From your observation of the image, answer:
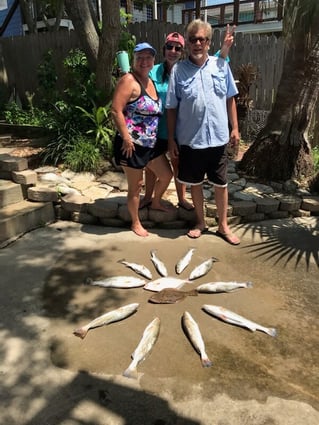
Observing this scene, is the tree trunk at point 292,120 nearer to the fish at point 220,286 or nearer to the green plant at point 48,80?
the fish at point 220,286

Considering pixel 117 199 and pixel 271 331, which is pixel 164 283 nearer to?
pixel 271 331

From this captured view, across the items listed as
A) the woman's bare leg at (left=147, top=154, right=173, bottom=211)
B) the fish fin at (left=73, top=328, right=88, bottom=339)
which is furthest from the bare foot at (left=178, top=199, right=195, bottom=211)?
the fish fin at (left=73, top=328, right=88, bottom=339)

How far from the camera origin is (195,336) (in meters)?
2.55

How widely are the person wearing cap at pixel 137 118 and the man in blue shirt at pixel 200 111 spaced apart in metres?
0.18

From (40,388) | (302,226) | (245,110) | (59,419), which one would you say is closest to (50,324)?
(40,388)

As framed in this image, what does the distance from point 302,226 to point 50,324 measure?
302cm

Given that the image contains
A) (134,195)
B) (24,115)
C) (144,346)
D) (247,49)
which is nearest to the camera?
(144,346)

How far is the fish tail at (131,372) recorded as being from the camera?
7.38 feet

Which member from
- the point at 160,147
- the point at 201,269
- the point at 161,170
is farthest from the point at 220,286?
the point at 160,147

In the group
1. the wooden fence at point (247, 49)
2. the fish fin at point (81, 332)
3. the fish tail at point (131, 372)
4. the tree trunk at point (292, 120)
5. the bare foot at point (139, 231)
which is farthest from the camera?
the wooden fence at point (247, 49)

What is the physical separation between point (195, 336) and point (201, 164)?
171 cm

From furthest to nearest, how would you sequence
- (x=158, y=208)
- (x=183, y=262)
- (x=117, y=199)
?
1. (x=117, y=199)
2. (x=158, y=208)
3. (x=183, y=262)

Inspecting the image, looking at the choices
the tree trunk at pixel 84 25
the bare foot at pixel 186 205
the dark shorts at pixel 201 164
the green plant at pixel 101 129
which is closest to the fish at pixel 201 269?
the dark shorts at pixel 201 164

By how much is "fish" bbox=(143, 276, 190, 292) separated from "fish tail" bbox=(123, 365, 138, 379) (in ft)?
2.83
